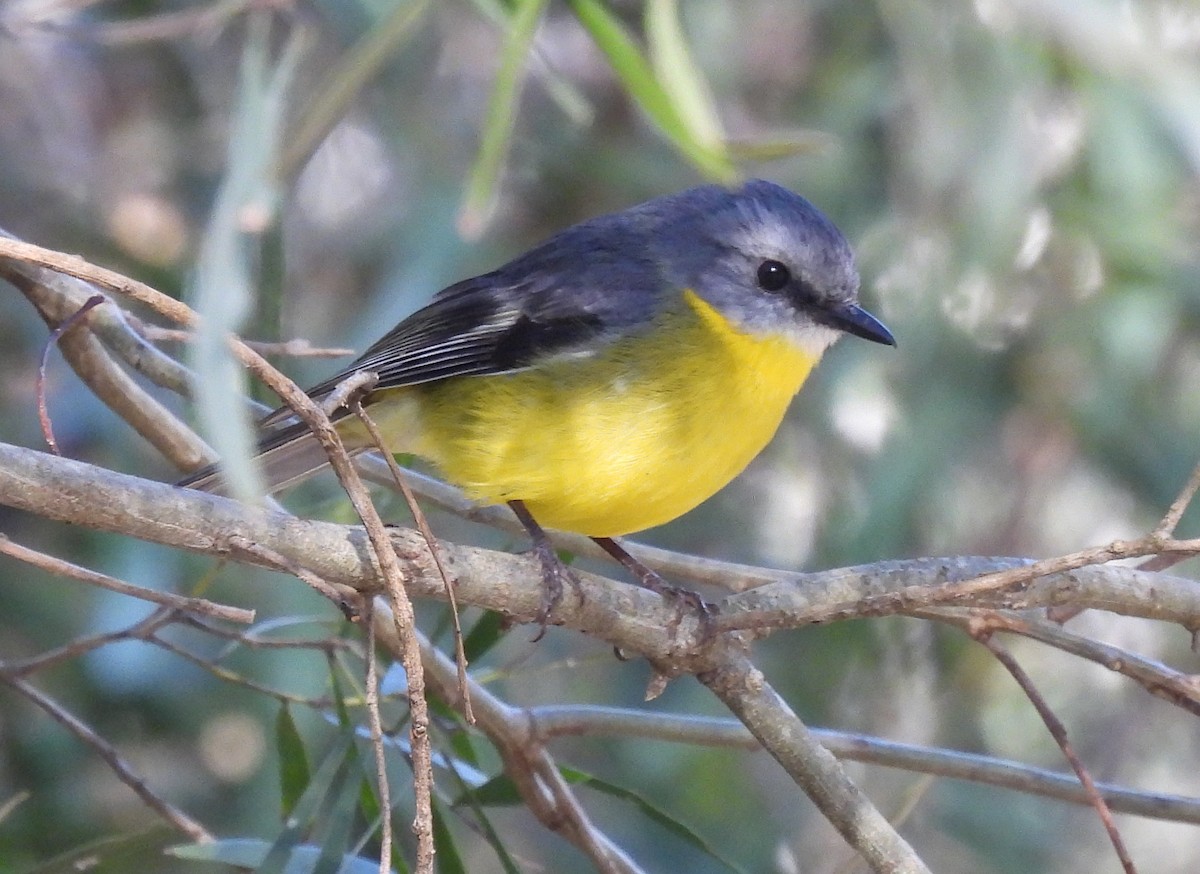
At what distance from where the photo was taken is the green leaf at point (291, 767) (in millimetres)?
2496

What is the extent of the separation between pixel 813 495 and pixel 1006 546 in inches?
23.8

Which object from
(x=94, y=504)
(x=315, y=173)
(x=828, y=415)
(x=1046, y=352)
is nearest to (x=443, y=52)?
(x=315, y=173)

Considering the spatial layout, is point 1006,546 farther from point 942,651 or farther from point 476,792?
point 476,792

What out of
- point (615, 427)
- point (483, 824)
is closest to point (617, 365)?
point (615, 427)

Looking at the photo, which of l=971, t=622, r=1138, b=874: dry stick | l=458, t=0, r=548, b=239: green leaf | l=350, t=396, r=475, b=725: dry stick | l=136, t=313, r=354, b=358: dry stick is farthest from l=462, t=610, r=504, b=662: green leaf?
l=458, t=0, r=548, b=239: green leaf

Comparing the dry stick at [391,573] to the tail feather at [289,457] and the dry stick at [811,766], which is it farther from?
the tail feather at [289,457]

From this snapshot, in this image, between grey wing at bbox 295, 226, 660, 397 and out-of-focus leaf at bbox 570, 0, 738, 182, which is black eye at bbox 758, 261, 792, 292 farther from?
out-of-focus leaf at bbox 570, 0, 738, 182

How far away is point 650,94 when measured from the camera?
1.75 metres

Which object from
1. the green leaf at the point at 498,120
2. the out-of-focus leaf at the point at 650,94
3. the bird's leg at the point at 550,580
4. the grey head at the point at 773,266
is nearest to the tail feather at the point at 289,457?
the bird's leg at the point at 550,580

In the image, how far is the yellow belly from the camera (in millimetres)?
2639

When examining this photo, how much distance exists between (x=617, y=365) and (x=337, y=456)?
1.19 metres

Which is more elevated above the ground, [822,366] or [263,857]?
[822,366]

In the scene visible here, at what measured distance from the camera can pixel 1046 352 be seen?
4.18 meters

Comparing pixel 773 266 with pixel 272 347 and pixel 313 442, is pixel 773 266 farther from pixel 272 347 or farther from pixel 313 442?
pixel 272 347
